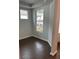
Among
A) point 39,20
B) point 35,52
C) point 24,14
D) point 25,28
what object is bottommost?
point 35,52

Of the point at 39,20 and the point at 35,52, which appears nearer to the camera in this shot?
the point at 35,52

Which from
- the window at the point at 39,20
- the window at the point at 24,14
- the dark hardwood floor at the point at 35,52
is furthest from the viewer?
the window at the point at 24,14

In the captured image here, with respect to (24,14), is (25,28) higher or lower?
lower

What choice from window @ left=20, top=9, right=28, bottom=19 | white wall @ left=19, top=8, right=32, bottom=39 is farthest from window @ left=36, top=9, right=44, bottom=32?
window @ left=20, top=9, right=28, bottom=19

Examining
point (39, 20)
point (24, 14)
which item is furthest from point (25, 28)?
point (39, 20)

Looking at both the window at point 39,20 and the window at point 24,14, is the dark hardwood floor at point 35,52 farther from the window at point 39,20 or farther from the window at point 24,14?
the window at point 24,14

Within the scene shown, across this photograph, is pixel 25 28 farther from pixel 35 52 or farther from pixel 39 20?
pixel 35 52

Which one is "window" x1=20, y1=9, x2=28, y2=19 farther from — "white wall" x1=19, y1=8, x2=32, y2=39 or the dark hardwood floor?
the dark hardwood floor

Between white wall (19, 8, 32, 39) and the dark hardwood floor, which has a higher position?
white wall (19, 8, 32, 39)

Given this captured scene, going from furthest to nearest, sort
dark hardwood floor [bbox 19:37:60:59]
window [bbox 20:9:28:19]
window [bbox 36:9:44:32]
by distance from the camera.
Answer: window [bbox 20:9:28:19] < window [bbox 36:9:44:32] < dark hardwood floor [bbox 19:37:60:59]

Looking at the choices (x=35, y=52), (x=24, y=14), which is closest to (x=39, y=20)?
(x=24, y=14)

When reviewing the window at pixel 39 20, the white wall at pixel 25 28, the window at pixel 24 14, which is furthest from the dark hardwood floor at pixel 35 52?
the window at pixel 24 14

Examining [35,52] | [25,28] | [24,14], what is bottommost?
[35,52]

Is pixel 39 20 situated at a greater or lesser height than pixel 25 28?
greater
